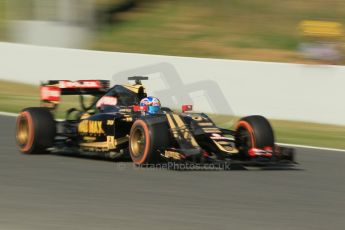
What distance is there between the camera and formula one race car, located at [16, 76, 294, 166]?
9.64m

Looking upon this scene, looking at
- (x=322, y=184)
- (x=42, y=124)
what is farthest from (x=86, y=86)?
(x=322, y=184)

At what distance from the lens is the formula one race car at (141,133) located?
31.6ft

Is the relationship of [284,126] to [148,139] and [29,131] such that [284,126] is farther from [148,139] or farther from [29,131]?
[148,139]

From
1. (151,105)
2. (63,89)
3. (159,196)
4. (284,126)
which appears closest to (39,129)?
(63,89)

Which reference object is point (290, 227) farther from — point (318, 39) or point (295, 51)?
point (295, 51)

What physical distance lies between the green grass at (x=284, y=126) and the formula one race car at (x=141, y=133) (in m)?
3.72

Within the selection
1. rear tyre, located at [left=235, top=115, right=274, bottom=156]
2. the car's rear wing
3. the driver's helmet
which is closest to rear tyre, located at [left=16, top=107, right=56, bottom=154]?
the car's rear wing

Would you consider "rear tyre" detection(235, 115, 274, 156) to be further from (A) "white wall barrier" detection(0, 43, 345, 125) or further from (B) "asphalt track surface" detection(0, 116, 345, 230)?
(A) "white wall barrier" detection(0, 43, 345, 125)

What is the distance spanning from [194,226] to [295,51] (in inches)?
643

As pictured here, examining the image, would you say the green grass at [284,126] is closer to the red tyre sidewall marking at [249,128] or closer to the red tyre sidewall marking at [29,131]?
the red tyre sidewall marking at [249,128]

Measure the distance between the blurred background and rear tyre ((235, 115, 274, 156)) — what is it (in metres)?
11.7

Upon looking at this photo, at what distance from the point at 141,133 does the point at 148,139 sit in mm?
369

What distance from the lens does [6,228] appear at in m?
6.45

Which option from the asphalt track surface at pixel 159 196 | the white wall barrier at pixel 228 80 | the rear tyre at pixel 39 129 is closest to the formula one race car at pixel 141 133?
the rear tyre at pixel 39 129
